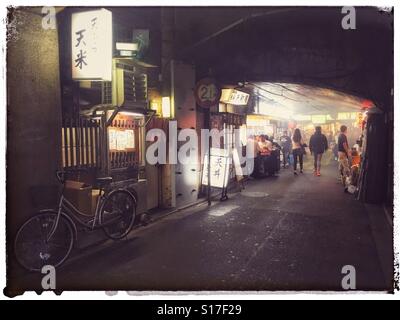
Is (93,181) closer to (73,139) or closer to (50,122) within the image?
(73,139)

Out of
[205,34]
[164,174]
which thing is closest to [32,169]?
[164,174]

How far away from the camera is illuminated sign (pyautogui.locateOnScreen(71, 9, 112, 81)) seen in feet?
28.3

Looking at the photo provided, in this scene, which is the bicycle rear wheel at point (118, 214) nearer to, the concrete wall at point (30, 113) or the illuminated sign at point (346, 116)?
the concrete wall at point (30, 113)

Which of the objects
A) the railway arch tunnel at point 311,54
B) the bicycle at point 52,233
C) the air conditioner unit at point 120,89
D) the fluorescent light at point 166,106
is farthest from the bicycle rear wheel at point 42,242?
the railway arch tunnel at point 311,54

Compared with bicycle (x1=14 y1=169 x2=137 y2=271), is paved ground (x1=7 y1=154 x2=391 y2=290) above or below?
below

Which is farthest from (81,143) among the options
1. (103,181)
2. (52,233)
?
(52,233)

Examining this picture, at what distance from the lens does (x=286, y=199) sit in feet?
46.7

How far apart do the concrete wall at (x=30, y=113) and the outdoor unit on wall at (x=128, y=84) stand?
1992 mm

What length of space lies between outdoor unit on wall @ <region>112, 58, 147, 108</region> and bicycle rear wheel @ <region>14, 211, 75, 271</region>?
3907 mm

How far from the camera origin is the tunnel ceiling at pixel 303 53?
12164mm

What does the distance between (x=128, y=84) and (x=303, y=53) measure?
9.01 m

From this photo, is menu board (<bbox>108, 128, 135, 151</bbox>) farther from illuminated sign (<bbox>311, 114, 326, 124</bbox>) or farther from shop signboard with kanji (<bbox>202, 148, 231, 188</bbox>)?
illuminated sign (<bbox>311, 114, 326, 124</bbox>)

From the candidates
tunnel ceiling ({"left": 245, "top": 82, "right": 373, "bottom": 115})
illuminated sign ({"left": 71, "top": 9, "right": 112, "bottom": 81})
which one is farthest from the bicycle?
tunnel ceiling ({"left": 245, "top": 82, "right": 373, "bottom": 115})

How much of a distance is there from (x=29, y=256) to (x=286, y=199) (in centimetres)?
994
